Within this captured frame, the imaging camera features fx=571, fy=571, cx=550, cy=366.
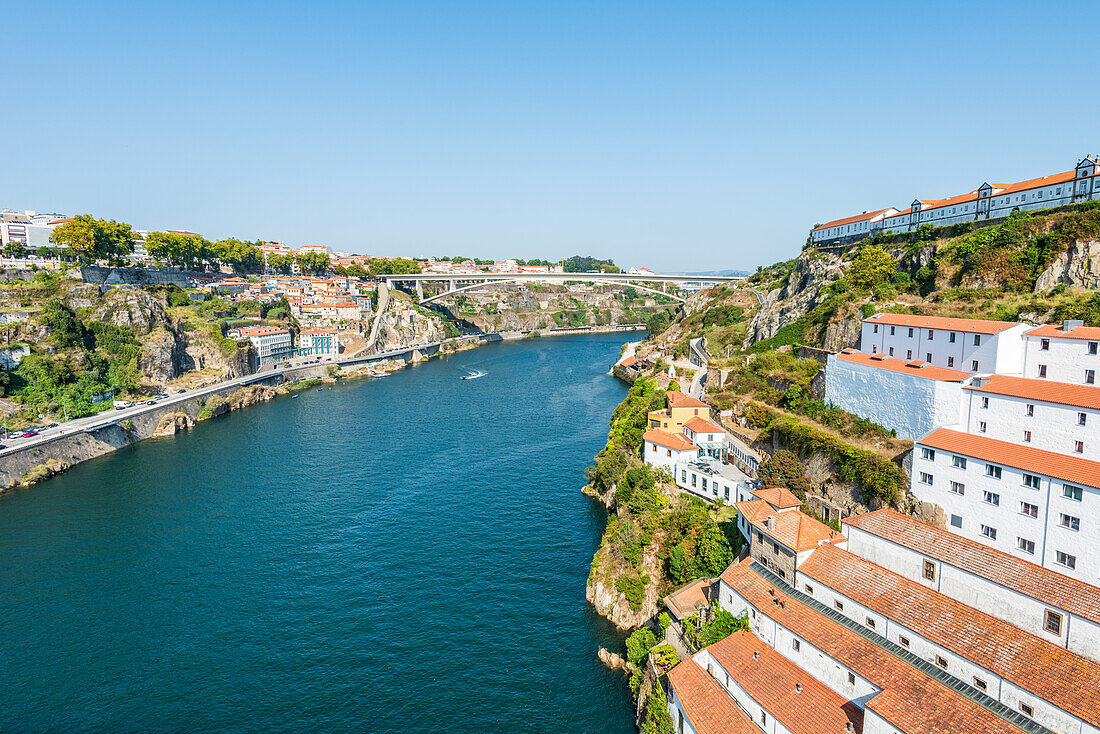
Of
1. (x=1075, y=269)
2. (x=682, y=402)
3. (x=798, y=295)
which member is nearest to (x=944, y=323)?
(x=1075, y=269)

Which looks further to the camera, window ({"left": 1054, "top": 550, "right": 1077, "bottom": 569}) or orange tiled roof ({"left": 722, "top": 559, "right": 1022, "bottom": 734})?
window ({"left": 1054, "top": 550, "right": 1077, "bottom": 569})

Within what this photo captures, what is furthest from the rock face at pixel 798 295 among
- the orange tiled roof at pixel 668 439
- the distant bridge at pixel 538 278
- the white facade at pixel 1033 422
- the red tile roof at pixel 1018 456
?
the distant bridge at pixel 538 278

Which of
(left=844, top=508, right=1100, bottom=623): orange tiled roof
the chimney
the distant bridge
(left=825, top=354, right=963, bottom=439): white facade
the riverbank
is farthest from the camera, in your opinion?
the distant bridge

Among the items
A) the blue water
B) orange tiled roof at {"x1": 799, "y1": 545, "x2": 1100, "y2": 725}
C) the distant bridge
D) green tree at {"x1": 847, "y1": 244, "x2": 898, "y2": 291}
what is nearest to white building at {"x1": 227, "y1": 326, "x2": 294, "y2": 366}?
the blue water

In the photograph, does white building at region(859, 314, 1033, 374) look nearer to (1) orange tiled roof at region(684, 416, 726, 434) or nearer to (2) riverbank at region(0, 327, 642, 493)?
(1) orange tiled roof at region(684, 416, 726, 434)

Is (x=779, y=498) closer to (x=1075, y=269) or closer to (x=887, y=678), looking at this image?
(x=887, y=678)
